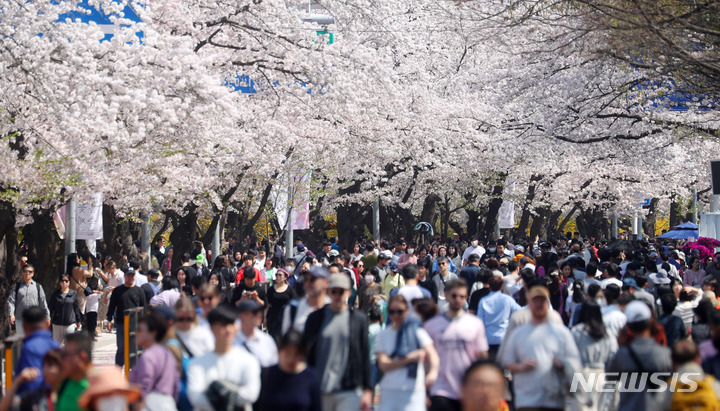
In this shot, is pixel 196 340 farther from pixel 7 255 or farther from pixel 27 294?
pixel 7 255

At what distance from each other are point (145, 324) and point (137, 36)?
9.12 metres

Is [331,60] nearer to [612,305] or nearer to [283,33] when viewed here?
[283,33]

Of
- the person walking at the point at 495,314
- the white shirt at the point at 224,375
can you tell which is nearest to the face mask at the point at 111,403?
the white shirt at the point at 224,375

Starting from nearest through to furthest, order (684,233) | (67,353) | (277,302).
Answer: (67,353)
(277,302)
(684,233)

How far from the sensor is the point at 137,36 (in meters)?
15.4

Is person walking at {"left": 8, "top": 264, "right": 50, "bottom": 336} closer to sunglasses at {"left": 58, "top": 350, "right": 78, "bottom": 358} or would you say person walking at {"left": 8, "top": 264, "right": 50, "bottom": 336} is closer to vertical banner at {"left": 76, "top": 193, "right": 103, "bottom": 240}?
Result: vertical banner at {"left": 76, "top": 193, "right": 103, "bottom": 240}

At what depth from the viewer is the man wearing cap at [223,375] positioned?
6.45m

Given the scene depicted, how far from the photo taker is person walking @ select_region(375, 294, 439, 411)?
7.23m

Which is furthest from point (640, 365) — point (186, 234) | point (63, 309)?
point (186, 234)

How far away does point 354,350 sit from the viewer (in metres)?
7.41

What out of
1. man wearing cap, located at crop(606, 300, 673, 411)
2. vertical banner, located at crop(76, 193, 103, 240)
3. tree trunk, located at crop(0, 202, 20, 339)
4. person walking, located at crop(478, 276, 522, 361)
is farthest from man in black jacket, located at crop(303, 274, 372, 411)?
vertical banner, located at crop(76, 193, 103, 240)

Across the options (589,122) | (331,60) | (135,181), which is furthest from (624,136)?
(135,181)

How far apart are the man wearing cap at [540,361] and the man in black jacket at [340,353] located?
119 cm

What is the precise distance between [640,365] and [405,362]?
6.03 feet
